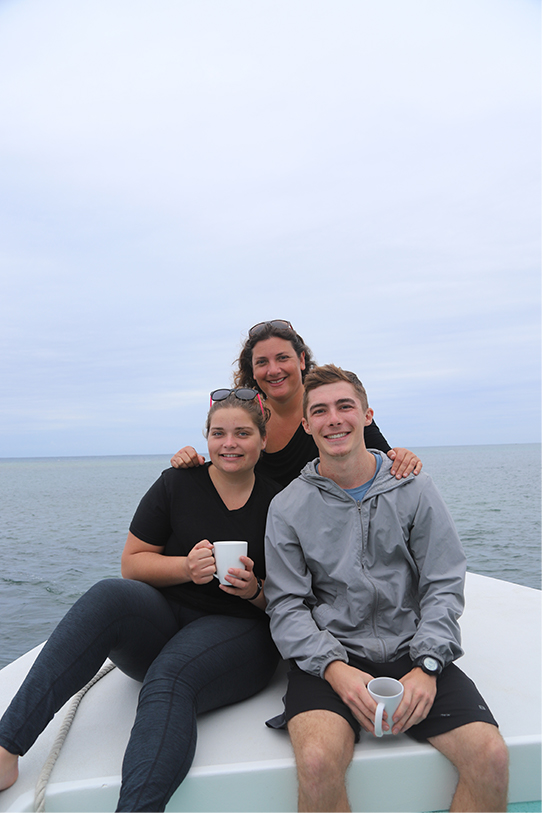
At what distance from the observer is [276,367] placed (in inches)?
133

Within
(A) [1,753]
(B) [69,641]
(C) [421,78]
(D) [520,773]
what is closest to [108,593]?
(B) [69,641]

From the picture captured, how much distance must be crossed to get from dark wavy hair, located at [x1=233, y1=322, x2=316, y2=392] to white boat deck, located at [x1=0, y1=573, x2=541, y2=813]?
1932mm

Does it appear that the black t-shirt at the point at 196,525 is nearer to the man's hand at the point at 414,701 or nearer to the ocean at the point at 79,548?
the man's hand at the point at 414,701

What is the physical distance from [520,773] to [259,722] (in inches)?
38.0

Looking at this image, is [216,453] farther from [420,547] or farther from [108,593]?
[420,547]

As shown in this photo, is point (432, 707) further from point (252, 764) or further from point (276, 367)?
point (276, 367)

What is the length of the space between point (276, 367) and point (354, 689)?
2033 millimetres

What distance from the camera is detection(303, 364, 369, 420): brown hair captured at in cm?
236

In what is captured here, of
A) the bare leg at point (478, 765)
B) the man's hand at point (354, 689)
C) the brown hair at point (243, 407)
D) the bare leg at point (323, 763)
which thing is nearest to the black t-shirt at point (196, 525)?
the brown hair at point (243, 407)

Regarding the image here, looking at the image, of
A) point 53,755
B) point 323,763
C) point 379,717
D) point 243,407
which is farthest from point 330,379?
point 53,755

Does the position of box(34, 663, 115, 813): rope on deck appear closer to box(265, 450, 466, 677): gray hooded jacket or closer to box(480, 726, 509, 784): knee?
box(265, 450, 466, 677): gray hooded jacket

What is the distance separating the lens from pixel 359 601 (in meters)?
2.07

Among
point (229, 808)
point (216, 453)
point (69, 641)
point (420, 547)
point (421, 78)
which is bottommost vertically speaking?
point (229, 808)

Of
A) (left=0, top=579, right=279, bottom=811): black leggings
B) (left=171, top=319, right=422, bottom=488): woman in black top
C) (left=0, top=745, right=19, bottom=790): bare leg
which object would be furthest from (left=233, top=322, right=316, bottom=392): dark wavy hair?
(left=0, top=745, right=19, bottom=790): bare leg
